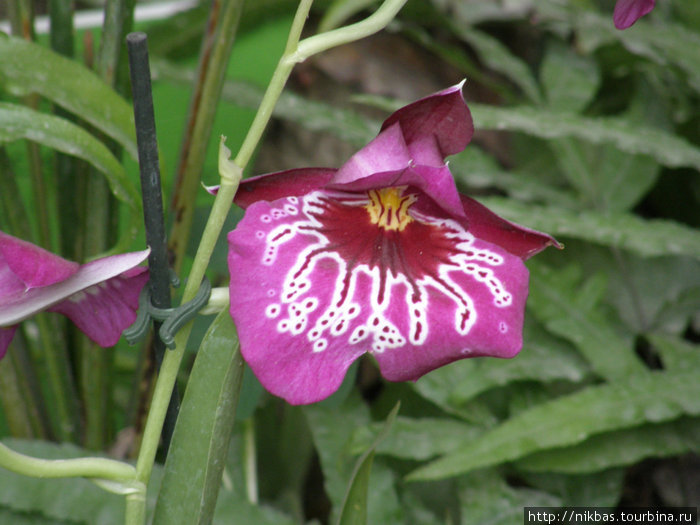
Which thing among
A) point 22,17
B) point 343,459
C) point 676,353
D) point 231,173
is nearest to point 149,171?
point 231,173

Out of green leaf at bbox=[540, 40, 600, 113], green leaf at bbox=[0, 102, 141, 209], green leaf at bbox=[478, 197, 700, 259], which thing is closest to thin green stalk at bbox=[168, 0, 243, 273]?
green leaf at bbox=[0, 102, 141, 209]

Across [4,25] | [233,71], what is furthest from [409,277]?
[4,25]

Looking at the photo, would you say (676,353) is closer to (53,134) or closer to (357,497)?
(357,497)

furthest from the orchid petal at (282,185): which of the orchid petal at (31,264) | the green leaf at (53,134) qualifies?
the green leaf at (53,134)

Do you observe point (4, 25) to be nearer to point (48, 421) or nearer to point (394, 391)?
point (48, 421)

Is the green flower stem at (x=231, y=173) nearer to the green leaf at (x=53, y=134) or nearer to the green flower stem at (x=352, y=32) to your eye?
the green flower stem at (x=352, y=32)

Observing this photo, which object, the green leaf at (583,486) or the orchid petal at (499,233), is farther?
the green leaf at (583,486)
